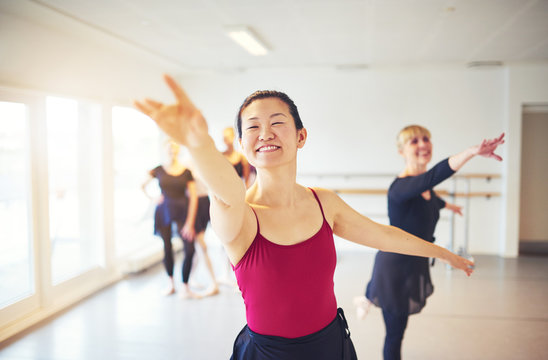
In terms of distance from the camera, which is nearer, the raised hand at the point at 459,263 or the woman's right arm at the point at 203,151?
the woman's right arm at the point at 203,151

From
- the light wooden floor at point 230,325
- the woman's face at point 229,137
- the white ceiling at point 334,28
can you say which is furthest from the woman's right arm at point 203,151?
the woman's face at point 229,137

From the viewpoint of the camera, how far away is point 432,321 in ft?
11.5

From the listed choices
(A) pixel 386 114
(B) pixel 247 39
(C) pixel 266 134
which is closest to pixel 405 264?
(C) pixel 266 134

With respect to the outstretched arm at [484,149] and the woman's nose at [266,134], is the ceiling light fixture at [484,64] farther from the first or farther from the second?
the woman's nose at [266,134]

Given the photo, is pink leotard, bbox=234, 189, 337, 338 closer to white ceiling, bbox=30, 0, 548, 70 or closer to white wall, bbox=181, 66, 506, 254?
white ceiling, bbox=30, 0, 548, 70

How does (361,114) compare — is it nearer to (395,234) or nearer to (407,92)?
(407,92)

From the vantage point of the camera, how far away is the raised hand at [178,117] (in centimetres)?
69

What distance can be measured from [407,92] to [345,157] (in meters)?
1.32

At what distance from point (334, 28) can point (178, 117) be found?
3578 mm

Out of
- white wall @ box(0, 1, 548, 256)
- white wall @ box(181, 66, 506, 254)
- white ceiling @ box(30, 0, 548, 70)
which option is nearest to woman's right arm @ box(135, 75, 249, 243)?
white ceiling @ box(30, 0, 548, 70)

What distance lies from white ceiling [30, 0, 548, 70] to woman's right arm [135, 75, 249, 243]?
2699mm

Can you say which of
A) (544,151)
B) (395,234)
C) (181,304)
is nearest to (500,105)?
(544,151)

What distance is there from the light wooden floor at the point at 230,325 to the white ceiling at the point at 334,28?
2651mm

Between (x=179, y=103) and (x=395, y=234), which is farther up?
(x=179, y=103)
